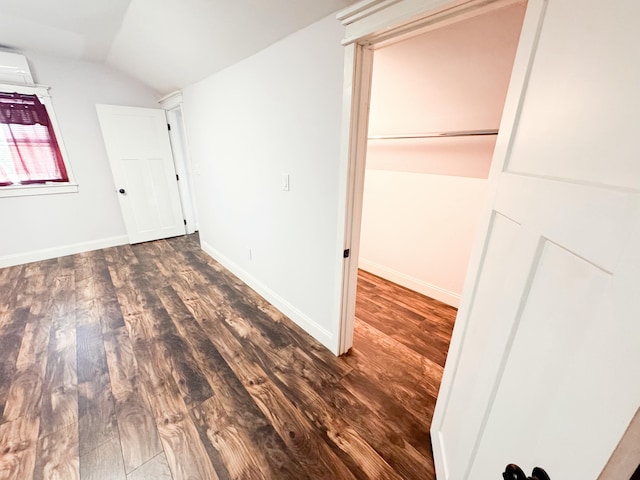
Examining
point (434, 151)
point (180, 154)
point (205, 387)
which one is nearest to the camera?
point (205, 387)

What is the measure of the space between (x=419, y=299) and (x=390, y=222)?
→ 888 mm

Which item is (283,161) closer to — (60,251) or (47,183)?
(47,183)

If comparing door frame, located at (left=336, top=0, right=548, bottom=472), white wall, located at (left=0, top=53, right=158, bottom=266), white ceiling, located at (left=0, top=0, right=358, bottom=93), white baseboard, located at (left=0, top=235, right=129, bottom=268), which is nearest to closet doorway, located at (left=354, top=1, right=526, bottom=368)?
door frame, located at (left=336, top=0, right=548, bottom=472)

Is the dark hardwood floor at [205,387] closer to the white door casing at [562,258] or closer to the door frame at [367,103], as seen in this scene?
the door frame at [367,103]

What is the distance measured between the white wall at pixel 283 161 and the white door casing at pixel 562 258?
938mm

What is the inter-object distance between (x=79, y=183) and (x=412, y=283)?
459 cm

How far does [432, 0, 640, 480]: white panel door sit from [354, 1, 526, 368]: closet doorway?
850 mm

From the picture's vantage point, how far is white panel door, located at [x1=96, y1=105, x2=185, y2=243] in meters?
3.42

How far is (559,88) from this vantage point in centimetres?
54

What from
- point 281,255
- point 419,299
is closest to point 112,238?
point 281,255

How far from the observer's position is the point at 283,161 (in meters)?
1.83

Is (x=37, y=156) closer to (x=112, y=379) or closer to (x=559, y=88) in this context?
(x=112, y=379)

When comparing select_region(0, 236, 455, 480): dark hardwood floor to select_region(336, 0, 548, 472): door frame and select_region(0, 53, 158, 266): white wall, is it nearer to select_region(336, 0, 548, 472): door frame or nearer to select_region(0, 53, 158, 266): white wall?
select_region(336, 0, 548, 472): door frame

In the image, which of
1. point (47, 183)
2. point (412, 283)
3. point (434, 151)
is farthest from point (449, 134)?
point (47, 183)
